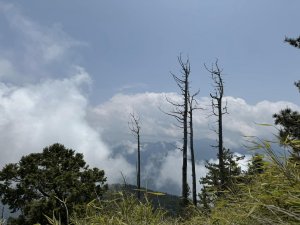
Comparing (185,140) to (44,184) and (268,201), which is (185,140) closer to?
(44,184)

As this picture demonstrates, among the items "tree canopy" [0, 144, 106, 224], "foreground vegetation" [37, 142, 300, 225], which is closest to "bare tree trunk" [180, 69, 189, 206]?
"tree canopy" [0, 144, 106, 224]

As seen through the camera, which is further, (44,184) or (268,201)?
(44,184)

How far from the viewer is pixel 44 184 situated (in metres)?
32.0

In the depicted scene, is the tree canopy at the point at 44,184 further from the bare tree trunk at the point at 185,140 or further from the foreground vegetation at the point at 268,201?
the foreground vegetation at the point at 268,201

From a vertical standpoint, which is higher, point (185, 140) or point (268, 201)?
point (185, 140)

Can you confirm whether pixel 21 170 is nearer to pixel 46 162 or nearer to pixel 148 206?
pixel 46 162

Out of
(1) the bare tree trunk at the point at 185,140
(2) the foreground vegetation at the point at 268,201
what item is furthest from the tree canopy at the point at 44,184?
(2) the foreground vegetation at the point at 268,201

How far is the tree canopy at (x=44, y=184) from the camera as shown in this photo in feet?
96.8

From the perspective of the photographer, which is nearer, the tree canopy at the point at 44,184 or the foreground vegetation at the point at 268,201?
the foreground vegetation at the point at 268,201

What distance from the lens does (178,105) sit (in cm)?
3462

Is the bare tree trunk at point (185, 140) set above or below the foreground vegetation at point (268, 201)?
above

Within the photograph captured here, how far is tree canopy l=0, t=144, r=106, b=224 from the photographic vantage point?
2952 centimetres

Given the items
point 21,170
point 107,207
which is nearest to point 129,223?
point 107,207

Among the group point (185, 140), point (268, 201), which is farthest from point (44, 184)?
point (268, 201)
